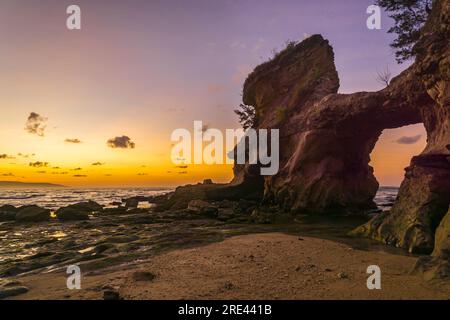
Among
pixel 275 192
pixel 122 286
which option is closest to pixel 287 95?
pixel 275 192

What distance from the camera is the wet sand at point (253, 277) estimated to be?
720 cm

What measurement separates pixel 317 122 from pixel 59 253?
21352mm

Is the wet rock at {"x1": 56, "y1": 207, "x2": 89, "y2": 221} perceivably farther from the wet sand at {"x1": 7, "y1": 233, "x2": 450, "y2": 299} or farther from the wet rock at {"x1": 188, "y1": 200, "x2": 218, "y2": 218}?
the wet sand at {"x1": 7, "y1": 233, "x2": 450, "y2": 299}

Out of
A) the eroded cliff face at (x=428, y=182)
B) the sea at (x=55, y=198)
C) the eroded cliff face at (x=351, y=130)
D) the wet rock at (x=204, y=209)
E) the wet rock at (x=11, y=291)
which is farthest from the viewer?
the sea at (x=55, y=198)

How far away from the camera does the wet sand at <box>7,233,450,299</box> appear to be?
23.6 ft

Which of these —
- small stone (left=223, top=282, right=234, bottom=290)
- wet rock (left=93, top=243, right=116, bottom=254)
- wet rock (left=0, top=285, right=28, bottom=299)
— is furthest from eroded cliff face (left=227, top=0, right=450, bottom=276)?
wet rock (left=93, top=243, right=116, bottom=254)

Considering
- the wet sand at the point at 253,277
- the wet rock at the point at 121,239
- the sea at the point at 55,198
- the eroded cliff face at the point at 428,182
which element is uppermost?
the eroded cliff face at the point at 428,182

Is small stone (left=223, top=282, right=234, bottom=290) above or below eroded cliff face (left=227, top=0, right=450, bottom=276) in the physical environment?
below

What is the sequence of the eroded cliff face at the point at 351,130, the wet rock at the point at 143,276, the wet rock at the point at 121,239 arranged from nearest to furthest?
the wet rock at the point at 143,276 → the eroded cliff face at the point at 351,130 → the wet rock at the point at 121,239

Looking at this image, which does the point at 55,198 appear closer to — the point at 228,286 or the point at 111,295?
the point at 111,295

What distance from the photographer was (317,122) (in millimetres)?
26938

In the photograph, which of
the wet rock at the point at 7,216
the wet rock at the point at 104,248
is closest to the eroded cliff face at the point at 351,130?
the wet rock at the point at 104,248

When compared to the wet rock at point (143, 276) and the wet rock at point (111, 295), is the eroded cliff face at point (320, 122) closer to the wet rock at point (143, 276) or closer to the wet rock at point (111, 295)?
the wet rock at point (143, 276)

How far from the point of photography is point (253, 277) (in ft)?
27.8
